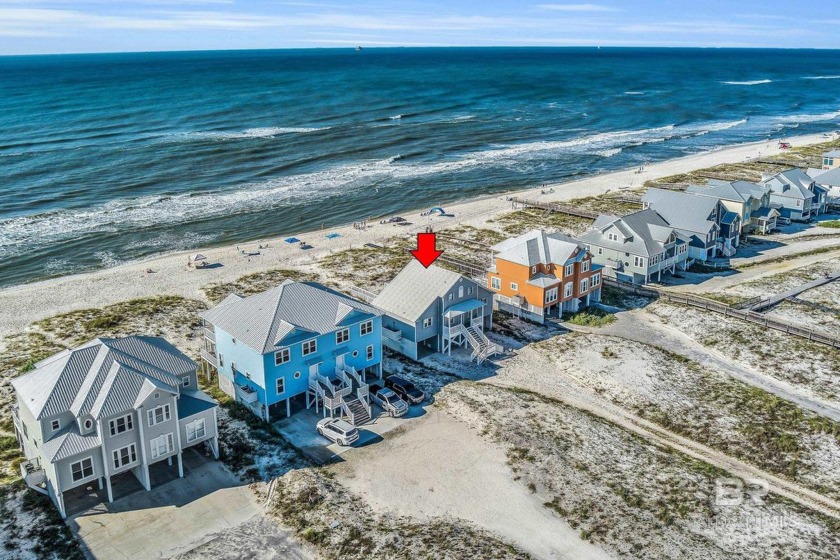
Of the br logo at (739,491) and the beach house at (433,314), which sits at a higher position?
the beach house at (433,314)

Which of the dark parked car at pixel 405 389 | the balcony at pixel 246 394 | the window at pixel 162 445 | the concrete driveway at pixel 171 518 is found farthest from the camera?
the dark parked car at pixel 405 389

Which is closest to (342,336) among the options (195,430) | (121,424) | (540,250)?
(195,430)

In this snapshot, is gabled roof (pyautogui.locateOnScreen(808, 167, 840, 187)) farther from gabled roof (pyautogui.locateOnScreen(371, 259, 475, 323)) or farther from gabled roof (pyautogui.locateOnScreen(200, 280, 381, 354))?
gabled roof (pyautogui.locateOnScreen(200, 280, 381, 354))

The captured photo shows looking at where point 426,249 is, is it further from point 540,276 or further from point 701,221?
point 701,221

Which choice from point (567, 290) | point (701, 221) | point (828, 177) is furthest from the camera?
point (828, 177)

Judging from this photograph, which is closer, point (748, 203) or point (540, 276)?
point (540, 276)

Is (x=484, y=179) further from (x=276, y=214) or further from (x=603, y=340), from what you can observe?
(x=603, y=340)

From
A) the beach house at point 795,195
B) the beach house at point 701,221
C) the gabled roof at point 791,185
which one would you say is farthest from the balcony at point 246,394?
the gabled roof at point 791,185

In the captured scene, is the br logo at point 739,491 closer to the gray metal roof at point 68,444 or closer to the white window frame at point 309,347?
the white window frame at point 309,347
